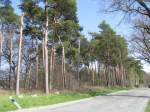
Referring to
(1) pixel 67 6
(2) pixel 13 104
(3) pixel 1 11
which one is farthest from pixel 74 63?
(2) pixel 13 104

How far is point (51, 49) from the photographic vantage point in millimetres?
61719

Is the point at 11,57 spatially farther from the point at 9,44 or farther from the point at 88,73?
the point at 88,73

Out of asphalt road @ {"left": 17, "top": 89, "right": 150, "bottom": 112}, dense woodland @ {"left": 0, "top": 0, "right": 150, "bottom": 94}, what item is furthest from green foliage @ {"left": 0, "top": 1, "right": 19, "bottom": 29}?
asphalt road @ {"left": 17, "top": 89, "right": 150, "bottom": 112}

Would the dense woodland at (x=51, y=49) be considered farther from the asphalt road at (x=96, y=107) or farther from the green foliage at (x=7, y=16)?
the asphalt road at (x=96, y=107)

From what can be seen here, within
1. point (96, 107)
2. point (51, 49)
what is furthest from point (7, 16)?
point (96, 107)

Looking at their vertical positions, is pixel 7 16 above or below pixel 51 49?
above

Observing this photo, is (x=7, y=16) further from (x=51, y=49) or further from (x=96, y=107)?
(x=96, y=107)

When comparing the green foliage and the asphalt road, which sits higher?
the green foliage

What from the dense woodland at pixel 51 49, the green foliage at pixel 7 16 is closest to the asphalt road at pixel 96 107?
the dense woodland at pixel 51 49

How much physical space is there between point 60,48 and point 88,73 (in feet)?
131

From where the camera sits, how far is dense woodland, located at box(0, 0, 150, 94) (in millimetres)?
48562

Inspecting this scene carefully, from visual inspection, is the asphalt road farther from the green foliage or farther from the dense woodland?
the green foliage

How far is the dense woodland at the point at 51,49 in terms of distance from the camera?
4856cm

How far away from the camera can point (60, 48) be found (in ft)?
212
